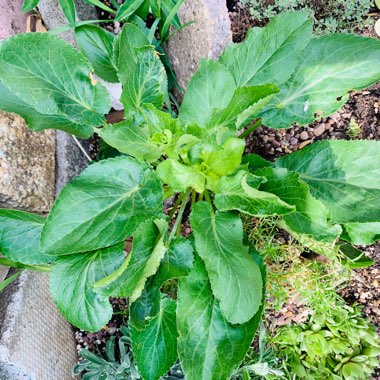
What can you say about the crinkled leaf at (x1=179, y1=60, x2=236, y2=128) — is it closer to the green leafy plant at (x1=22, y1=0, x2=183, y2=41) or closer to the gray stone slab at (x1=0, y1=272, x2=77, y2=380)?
the green leafy plant at (x1=22, y1=0, x2=183, y2=41)

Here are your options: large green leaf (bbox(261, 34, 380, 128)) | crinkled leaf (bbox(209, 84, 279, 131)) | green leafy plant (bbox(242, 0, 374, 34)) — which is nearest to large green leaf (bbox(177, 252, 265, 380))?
crinkled leaf (bbox(209, 84, 279, 131))

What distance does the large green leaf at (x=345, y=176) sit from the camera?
129 centimetres

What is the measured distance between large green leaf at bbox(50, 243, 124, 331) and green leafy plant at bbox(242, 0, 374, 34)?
1004 millimetres

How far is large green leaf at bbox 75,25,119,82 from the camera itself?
1.46 meters

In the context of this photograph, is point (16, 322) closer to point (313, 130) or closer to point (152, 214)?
point (152, 214)

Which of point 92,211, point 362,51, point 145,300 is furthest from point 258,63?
point 145,300

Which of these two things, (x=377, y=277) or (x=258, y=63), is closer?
(x=258, y=63)

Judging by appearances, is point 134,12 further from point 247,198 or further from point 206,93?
point 247,198

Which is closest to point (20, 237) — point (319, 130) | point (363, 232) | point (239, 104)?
point (239, 104)

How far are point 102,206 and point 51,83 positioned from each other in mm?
360

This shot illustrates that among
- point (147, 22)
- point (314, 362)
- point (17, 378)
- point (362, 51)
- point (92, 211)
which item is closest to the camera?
point (92, 211)

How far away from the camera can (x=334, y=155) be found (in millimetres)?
1375

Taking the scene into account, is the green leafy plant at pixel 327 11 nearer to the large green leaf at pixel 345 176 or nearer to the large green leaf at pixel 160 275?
the large green leaf at pixel 345 176

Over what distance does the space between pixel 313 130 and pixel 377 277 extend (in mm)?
562
